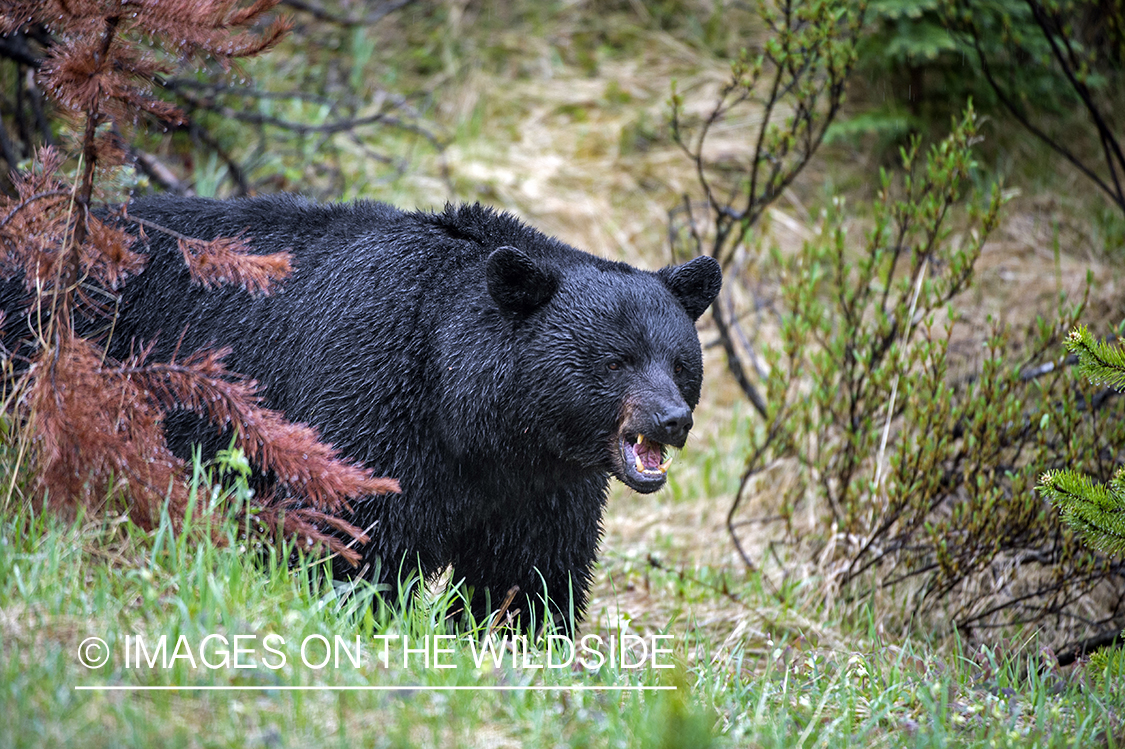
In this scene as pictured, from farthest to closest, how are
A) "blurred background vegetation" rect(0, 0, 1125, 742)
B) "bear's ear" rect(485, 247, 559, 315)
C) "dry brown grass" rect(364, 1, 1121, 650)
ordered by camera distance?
"dry brown grass" rect(364, 1, 1121, 650), "blurred background vegetation" rect(0, 0, 1125, 742), "bear's ear" rect(485, 247, 559, 315)

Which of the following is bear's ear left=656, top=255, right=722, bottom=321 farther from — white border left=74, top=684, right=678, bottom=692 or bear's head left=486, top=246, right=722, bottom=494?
white border left=74, top=684, right=678, bottom=692

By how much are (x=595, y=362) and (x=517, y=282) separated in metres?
0.45

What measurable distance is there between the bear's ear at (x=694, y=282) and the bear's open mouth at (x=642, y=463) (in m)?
0.68

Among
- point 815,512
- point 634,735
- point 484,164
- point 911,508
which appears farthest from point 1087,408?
point 484,164

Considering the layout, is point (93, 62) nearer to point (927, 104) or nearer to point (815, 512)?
point (815, 512)

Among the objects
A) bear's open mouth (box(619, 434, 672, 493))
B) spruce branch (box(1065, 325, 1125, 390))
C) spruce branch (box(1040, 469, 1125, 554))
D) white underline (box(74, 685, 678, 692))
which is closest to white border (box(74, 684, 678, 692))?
white underline (box(74, 685, 678, 692))

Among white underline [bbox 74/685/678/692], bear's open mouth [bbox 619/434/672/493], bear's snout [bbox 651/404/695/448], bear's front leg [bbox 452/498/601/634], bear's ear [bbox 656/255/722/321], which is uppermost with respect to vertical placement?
bear's ear [bbox 656/255/722/321]

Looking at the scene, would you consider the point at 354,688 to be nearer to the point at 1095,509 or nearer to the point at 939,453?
the point at 1095,509

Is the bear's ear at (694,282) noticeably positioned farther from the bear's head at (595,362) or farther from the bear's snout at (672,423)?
the bear's snout at (672,423)

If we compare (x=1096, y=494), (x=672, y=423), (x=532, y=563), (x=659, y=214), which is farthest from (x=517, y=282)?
(x=659, y=214)

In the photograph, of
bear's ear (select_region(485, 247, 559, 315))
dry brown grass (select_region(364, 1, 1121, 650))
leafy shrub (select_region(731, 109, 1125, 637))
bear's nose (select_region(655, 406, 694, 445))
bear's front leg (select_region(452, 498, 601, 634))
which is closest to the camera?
bear's nose (select_region(655, 406, 694, 445))

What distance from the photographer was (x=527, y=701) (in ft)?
10.3

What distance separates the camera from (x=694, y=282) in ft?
14.2

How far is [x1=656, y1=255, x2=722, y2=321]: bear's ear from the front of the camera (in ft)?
14.0
